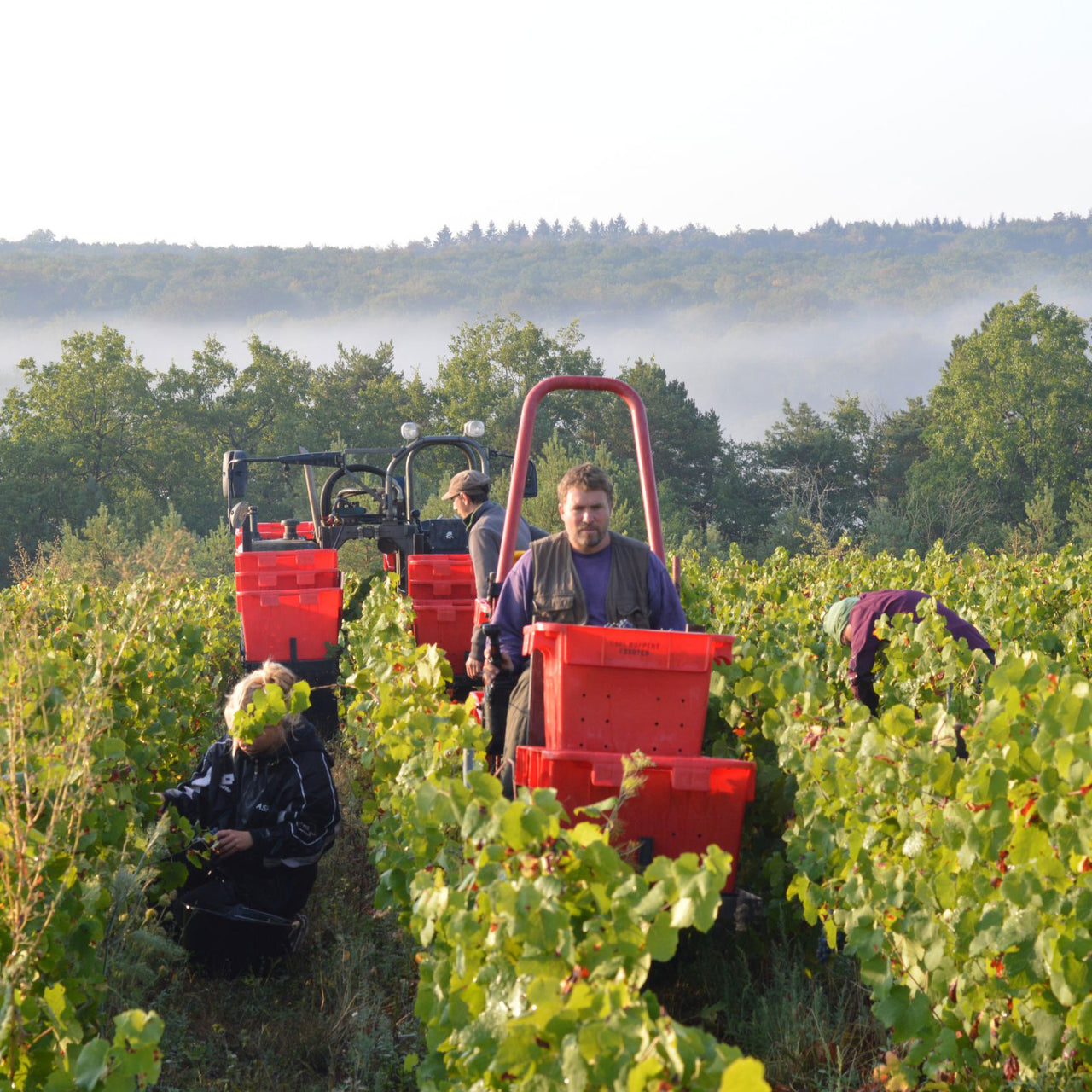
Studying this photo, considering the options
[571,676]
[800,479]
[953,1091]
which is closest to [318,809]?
[571,676]

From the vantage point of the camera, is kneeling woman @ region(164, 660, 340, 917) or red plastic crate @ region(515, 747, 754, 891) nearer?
red plastic crate @ region(515, 747, 754, 891)

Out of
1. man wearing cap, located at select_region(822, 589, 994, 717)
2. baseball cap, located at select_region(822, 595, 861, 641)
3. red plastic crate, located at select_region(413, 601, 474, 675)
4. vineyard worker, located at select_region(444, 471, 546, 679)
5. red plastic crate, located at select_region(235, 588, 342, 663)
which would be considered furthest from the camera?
red plastic crate, located at select_region(235, 588, 342, 663)

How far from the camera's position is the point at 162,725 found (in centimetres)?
521

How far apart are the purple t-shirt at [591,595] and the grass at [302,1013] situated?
3.84ft

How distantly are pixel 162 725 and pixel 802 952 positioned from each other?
2855mm

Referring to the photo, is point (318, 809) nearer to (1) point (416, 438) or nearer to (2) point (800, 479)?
(1) point (416, 438)

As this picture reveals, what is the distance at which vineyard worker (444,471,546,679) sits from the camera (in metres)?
6.20

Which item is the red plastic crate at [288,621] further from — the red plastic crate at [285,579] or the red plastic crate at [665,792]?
the red plastic crate at [665,792]

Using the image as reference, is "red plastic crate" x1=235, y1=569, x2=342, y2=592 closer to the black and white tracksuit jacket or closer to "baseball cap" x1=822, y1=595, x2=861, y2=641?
"baseball cap" x1=822, y1=595, x2=861, y2=641

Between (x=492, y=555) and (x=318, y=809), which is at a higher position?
(x=492, y=555)

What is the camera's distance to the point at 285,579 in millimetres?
8578

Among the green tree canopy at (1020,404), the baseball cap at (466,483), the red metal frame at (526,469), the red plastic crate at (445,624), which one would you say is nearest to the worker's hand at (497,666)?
the red metal frame at (526,469)

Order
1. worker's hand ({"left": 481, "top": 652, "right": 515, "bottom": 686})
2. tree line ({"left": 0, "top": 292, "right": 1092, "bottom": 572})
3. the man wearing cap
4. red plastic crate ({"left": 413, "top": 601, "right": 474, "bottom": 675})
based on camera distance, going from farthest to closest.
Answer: tree line ({"left": 0, "top": 292, "right": 1092, "bottom": 572}), red plastic crate ({"left": 413, "top": 601, "right": 474, "bottom": 675}), the man wearing cap, worker's hand ({"left": 481, "top": 652, "right": 515, "bottom": 686})

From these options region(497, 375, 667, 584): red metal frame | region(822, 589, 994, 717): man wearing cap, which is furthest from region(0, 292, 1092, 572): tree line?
region(497, 375, 667, 584): red metal frame
